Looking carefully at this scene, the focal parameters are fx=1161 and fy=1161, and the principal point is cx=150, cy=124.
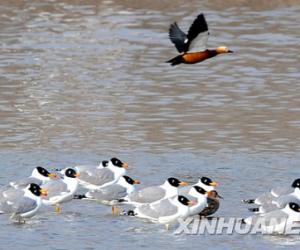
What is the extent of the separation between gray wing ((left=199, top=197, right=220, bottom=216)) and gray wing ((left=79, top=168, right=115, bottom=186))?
1749mm

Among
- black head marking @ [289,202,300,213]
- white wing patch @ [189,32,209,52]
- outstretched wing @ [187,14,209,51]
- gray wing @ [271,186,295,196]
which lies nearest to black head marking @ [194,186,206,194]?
gray wing @ [271,186,295,196]

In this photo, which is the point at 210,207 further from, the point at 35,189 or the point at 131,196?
the point at 35,189

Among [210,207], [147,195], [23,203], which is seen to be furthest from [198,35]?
[23,203]

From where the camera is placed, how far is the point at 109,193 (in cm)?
1509

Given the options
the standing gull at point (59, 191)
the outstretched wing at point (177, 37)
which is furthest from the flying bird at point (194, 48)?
the standing gull at point (59, 191)

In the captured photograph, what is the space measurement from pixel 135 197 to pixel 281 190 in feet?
6.02

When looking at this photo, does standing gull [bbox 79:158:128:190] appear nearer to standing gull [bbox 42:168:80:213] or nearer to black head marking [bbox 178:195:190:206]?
standing gull [bbox 42:168:80:213]

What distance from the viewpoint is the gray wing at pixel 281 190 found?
1450 centimetres

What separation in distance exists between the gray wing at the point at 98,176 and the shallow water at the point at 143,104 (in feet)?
1.30

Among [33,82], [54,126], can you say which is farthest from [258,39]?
[54,126]

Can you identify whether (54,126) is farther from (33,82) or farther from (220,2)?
(220,2)

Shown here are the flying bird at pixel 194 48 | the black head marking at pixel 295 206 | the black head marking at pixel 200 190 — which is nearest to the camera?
the black head marking at pixel 295 206

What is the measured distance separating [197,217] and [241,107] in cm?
698
